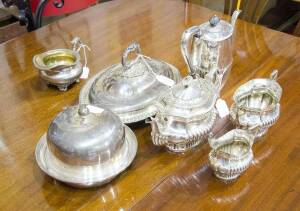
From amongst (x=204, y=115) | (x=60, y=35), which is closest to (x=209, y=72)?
(x=204, y=115)

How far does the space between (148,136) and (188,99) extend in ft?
0.52

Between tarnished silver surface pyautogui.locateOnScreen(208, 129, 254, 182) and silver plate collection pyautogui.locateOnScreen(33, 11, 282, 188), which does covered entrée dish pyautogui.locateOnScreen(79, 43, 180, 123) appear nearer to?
silver plate collection pyautogui.locateOnScreen(33, 11, 282, 188)

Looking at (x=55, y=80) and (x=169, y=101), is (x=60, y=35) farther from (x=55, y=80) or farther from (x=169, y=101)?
(x=169, y=101)

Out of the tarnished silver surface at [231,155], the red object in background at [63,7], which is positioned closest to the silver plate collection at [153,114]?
the tarnished silver surface at [231,155]

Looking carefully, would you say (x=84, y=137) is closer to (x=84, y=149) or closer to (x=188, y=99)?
(x=84, y=149)

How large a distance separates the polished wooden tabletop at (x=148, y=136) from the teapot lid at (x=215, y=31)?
0.61 feet

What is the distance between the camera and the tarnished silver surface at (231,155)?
2.30 ft

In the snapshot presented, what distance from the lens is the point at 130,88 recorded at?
34.5 inches

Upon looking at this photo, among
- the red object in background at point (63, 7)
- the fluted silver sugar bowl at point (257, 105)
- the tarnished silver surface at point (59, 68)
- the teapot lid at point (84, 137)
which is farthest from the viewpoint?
the red object in background at point (63, 7)

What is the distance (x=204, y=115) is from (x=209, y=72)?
15 cm

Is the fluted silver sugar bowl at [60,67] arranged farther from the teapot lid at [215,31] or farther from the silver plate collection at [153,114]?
the teapot lid at [215,31]

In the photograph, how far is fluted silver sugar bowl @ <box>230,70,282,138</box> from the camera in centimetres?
79

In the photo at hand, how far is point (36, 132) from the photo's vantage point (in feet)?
2.83

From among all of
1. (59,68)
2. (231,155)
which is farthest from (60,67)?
(231,155)
